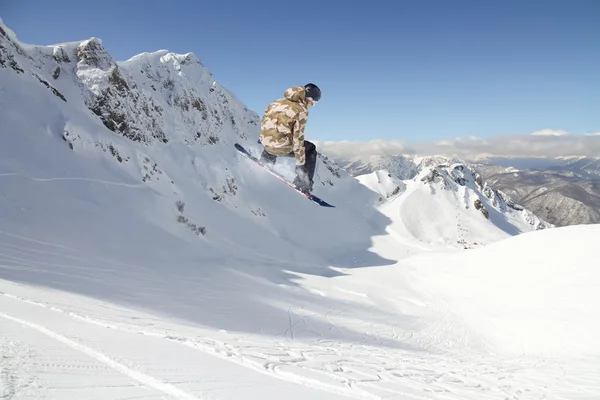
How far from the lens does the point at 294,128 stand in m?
9.61

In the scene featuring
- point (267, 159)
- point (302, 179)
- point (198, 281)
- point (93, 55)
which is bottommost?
point (198, 281)

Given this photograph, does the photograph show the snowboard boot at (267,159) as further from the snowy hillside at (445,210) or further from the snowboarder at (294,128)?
the snowy hillside at (445,210)

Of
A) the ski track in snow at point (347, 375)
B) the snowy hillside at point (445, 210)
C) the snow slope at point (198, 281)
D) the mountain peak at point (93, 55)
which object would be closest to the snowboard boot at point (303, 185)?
the snow slope at point (198, 281)

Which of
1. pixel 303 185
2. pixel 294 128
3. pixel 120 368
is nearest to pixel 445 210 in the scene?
pixel 303 185

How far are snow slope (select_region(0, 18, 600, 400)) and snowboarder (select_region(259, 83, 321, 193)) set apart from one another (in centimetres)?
227

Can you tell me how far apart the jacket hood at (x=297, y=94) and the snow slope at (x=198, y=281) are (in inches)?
156

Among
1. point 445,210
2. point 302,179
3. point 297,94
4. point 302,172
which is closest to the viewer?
point 297,94

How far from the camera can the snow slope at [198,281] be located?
498cm

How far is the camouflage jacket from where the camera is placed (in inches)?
358

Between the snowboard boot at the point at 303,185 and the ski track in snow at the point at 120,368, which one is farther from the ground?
the snowboard boot at the point at 303,185

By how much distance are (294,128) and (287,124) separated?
9.1 inches

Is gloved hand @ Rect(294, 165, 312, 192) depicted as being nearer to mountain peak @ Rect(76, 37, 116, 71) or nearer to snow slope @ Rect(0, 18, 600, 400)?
snow slope @ Rect(0, 18, 600, 400)

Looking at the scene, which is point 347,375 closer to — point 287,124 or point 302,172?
point 302,172

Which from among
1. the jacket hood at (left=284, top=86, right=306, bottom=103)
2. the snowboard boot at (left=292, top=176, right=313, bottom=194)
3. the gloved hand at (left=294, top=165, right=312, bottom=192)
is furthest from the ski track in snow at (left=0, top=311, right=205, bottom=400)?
the snowboard boot at (left=292, top=176, right=313, bottom=194)
